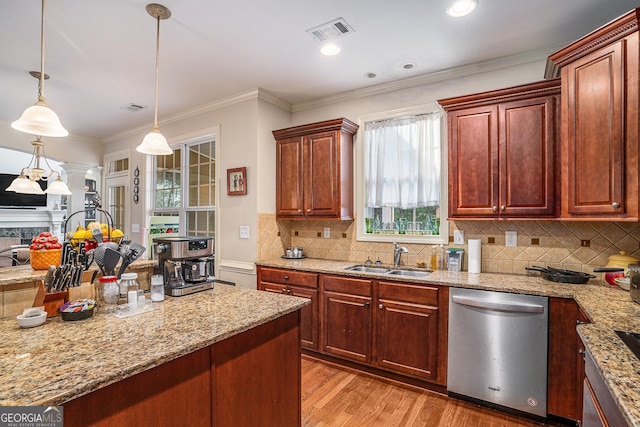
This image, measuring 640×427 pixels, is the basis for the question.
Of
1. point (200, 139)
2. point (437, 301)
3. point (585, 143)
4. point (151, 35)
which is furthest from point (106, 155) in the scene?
point (585, 143)

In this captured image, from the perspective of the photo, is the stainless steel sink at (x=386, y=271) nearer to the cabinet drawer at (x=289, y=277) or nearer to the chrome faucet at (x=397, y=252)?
the chrome faucet at (x=397, y=252)

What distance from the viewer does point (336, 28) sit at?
2434 millimetres

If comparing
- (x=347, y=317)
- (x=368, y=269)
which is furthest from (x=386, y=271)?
(x=347, y=317)

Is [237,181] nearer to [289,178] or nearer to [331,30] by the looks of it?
[289,178]

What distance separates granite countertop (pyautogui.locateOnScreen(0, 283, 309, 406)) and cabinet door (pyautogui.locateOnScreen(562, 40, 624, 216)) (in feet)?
6.34

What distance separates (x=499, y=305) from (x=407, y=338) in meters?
0.76

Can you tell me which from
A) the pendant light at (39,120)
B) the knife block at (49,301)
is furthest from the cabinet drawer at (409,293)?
the pendant light at (39,120)

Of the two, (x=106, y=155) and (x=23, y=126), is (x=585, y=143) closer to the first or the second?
(x=23, y=126)

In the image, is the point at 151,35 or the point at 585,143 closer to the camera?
the point at 585,143

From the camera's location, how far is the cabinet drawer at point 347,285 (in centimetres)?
287

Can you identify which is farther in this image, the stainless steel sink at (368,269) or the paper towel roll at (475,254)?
the stainless steel sink at (368,269)

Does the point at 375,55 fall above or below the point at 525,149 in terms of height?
above

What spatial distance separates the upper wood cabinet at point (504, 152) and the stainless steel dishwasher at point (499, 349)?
71cm

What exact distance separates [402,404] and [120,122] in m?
5.13
